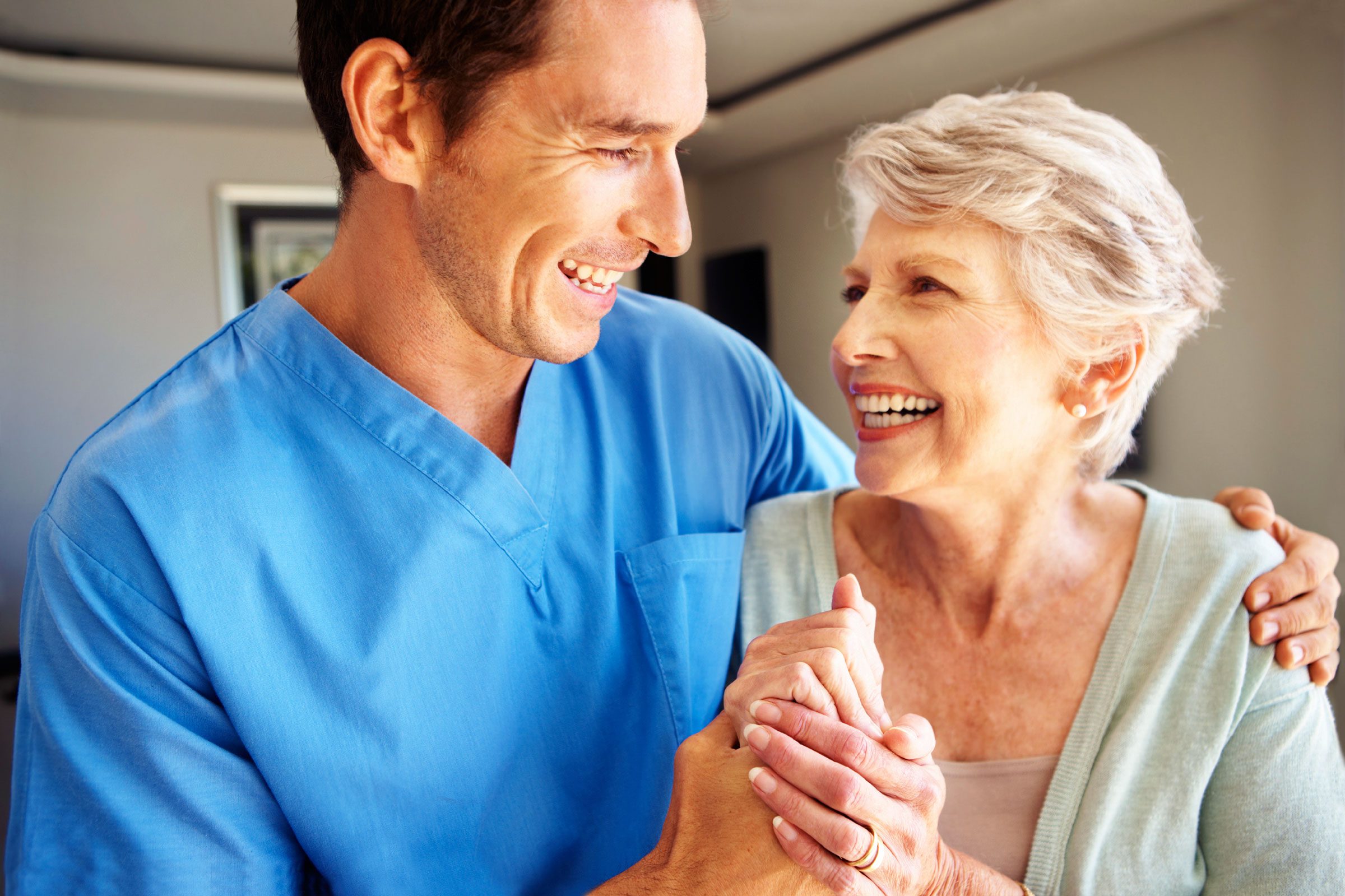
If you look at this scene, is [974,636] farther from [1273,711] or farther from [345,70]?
[345,70]

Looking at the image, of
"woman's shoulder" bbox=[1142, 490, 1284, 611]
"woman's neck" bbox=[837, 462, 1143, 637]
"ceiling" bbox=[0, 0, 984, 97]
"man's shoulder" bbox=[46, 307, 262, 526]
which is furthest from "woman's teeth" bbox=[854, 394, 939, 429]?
"ceiling" bbox=[0, 0, 984, 97]

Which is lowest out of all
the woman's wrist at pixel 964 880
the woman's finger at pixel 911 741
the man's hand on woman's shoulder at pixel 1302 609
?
the woman's wrist at pixel 964 880

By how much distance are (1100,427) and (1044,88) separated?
12.1ft

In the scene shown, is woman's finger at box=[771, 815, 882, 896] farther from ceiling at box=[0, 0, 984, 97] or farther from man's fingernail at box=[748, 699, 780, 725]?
ceiling at box=[0, 0, 984, 97]

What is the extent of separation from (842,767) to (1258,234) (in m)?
3.49

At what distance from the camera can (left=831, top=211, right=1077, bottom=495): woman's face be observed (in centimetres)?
123

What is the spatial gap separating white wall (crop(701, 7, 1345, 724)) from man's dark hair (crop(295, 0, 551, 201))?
108 inches

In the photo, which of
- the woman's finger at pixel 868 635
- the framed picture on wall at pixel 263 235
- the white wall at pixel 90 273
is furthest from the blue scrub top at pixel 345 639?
the framed picture on wall at pixel 263 235

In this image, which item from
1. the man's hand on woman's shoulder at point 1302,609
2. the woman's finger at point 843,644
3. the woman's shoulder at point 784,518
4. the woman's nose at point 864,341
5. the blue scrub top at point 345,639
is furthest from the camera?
the woman's shoulder at point 784,518

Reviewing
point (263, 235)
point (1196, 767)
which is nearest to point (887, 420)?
point (1196, 767)

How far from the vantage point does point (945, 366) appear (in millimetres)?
1239

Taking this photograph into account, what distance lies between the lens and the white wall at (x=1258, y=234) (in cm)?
342

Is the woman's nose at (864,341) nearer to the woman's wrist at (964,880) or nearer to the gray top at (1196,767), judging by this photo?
the gray top at (1196,767)

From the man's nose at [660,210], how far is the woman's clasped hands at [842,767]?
42 centimetres
